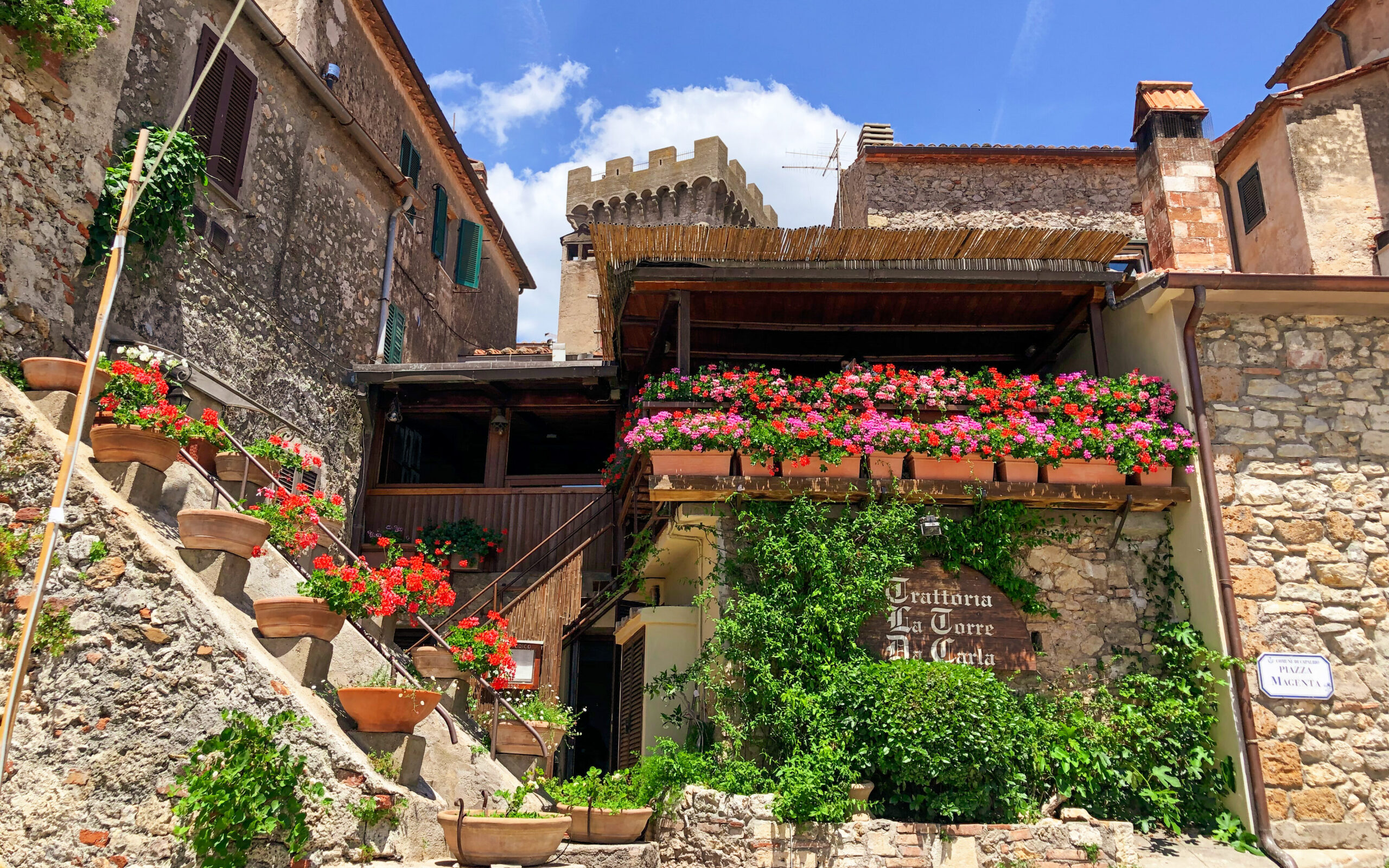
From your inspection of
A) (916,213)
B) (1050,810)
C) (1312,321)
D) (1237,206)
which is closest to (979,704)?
(1050,810)

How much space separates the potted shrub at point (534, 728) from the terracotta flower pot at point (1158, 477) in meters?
5.72

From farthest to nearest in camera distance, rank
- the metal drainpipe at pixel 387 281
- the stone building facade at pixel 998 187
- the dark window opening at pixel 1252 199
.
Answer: the stone building facade at pixel 998 187, the dark window opening at pixel 1252 199, the metal drainpipe at pixel 387 281

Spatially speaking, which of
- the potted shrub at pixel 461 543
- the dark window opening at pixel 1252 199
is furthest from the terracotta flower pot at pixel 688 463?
the dark window opening at pixel 1252 199

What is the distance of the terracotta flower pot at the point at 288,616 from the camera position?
631 centimetres

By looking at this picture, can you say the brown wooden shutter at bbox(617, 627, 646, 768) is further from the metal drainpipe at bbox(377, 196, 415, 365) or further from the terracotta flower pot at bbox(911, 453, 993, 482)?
the metal drainpipe at bbox(377, 196, 415, 365)

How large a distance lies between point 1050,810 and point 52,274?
9.14 metres

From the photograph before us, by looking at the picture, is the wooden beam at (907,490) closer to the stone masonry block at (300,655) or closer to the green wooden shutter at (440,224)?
the stone masonry block at (300,655)

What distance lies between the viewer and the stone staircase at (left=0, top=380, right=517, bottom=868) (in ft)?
18.2

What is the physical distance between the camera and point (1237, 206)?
48.9 ft

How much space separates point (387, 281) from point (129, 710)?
8.75 m

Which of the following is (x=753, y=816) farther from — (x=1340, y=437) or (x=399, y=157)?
(x=399, y=157)

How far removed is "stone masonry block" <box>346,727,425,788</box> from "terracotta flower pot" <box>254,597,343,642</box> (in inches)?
4.6

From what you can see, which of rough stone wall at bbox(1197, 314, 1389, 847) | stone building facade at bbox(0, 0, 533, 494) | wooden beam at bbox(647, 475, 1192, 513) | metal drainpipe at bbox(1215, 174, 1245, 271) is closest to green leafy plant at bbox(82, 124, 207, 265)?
stone building facade at bbox(0, 0, 533, 494)

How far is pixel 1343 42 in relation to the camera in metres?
14.6
